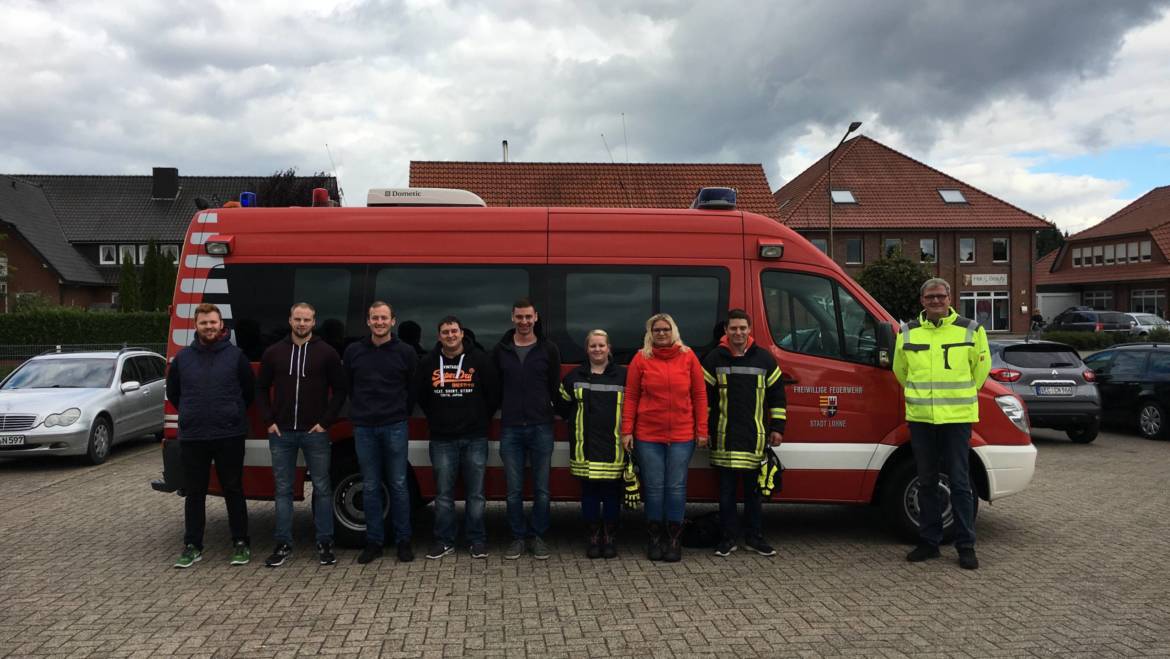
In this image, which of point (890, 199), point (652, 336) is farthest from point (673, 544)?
point (890, 199)

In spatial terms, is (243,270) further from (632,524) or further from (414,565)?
(632,524)

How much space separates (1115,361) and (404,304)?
12976 mm

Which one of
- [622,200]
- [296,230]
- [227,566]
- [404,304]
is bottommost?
[227,566]

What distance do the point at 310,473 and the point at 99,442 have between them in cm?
726

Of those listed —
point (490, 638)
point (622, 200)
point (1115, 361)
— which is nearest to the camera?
point (490, 638)

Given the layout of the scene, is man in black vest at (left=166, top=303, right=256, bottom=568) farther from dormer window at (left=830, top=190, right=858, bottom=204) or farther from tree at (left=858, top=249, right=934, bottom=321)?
dormer window at (left=830, top=190, right=858, bottom=204)

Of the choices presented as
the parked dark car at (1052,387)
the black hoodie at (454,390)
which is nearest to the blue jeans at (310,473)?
the black hoodie at (454,390)

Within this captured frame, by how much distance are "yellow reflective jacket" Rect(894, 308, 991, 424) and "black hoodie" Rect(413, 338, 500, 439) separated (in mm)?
3060

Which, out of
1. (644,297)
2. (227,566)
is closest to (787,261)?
(644,297)

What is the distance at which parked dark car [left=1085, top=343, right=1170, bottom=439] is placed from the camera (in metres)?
13.9

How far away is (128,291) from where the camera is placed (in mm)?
35812

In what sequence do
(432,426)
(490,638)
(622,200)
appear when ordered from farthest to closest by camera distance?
(622,200) → (432,426) → (490,638)

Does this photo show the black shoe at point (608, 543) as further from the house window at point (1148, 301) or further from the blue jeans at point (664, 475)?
the house window at point (1148, 301)

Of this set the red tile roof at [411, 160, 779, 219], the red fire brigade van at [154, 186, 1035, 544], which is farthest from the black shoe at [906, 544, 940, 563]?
the red tile roof at [411, 160, 779, 219]
